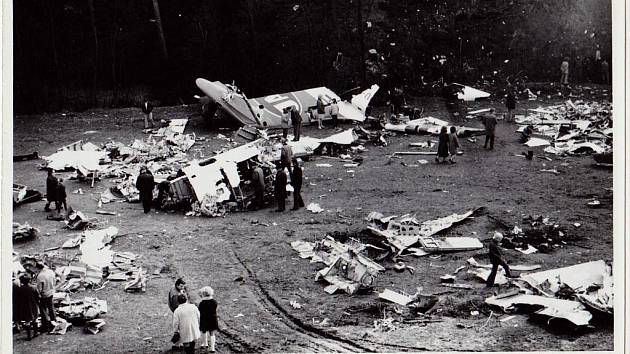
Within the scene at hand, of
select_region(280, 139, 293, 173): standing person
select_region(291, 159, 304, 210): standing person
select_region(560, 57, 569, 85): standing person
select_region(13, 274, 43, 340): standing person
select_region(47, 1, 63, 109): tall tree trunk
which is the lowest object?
select_region(13, 274, 43, 340): standing person

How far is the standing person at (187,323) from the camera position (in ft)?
28.3

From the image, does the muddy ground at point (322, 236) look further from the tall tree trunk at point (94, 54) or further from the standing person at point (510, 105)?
the standing person at point (510, 105)

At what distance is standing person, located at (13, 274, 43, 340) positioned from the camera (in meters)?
9.27

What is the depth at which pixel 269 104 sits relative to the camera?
20531mm

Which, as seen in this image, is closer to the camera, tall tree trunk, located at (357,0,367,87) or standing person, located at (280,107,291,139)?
standing person, located at (280,107,291,139)

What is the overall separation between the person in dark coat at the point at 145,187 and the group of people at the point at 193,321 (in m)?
5.15

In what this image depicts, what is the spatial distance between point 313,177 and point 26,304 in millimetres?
8195

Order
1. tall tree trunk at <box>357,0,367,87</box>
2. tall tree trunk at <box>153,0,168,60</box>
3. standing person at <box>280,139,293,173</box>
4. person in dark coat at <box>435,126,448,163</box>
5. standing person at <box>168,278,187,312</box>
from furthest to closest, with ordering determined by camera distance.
→ tall tree trunk at <box>153,0,168,60</box>, tall tree trunk at <box>357,0,367,87</box>, person in dark coat at <box>435,126,448,163</box>, standing person at <box>280,139,293,173</box>, standing person at <box>168,278,187,312</box>

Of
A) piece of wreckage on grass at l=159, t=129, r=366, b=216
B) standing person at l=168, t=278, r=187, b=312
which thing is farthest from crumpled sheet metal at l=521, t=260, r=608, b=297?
piece of wreckage on grass at l=159, t=129, r=366, b=216

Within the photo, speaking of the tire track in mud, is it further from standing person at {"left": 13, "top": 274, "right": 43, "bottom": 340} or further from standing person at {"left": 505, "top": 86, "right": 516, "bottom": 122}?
standing person at {"left": 505, "top": 86, "right": 516, "bottom": 122}

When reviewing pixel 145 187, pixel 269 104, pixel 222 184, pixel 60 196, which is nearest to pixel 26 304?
pixel 60 196

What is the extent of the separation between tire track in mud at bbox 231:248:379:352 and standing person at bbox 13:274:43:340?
10.6ft

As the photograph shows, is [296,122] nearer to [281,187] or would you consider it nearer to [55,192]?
[281,187]

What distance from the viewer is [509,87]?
2225 centimetres
